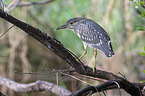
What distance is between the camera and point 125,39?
1978mm

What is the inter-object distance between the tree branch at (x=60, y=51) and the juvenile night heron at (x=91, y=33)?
0.11 m

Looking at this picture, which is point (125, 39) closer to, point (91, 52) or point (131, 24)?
point (131, 24)

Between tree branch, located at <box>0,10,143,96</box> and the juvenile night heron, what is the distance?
106mm

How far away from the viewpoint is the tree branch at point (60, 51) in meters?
0.46

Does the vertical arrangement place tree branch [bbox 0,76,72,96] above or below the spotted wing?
below

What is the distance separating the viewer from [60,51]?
1.75 feet

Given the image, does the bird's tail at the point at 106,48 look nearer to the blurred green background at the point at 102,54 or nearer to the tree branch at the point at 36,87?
the tree branch at the point at 36,87

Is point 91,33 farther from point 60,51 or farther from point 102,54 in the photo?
point 102,54

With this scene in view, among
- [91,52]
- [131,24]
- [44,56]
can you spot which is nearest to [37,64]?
[44,56]

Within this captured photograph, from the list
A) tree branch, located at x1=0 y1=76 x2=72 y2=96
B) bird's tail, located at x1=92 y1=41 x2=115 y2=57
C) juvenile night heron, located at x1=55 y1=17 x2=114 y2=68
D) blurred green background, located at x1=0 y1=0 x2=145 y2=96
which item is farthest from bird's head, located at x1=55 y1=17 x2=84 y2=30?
blurred green background, located at x1=0 y1=0 x2=145 y2=96

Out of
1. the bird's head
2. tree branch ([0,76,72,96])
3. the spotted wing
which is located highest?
the bird's head

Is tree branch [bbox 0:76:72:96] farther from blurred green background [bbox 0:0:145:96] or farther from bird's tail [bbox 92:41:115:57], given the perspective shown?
blurred green background [bbox 0:0:145:96]

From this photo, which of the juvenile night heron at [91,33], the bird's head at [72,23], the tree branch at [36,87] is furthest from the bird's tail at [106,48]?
the tree branch at [36,87]

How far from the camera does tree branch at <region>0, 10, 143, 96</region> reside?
46 centimetres
